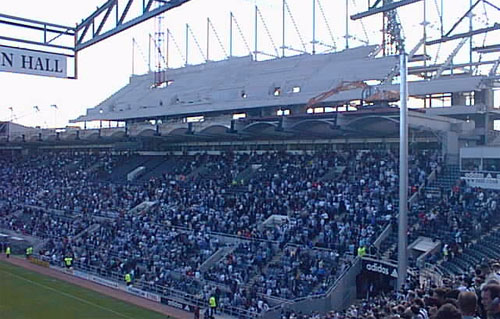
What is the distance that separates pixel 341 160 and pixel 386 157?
2.79 meters

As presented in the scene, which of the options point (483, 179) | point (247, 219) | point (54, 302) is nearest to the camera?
point (483, 179)

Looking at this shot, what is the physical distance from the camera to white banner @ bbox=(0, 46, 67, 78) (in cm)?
808

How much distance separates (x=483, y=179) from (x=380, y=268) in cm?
572

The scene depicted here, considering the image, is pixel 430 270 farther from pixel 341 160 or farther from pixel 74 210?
pixel 74 210

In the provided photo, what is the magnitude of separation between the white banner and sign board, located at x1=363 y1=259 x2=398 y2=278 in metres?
13.2

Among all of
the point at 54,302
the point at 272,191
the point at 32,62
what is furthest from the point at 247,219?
the point at 32,62

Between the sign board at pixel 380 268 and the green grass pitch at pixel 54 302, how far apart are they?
767 cm

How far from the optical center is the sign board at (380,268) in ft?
62.6

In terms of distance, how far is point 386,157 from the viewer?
28.6 m

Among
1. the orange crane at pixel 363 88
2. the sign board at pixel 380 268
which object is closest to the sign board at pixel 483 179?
the sign board at pixel 380 268

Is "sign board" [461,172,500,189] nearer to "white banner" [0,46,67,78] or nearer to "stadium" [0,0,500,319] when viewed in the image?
"stadium" [0,0,500,319]

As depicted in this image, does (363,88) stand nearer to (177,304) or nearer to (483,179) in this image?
(483,179)

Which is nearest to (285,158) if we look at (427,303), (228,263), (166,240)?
(166,240)

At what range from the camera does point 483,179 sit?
2247 cm
